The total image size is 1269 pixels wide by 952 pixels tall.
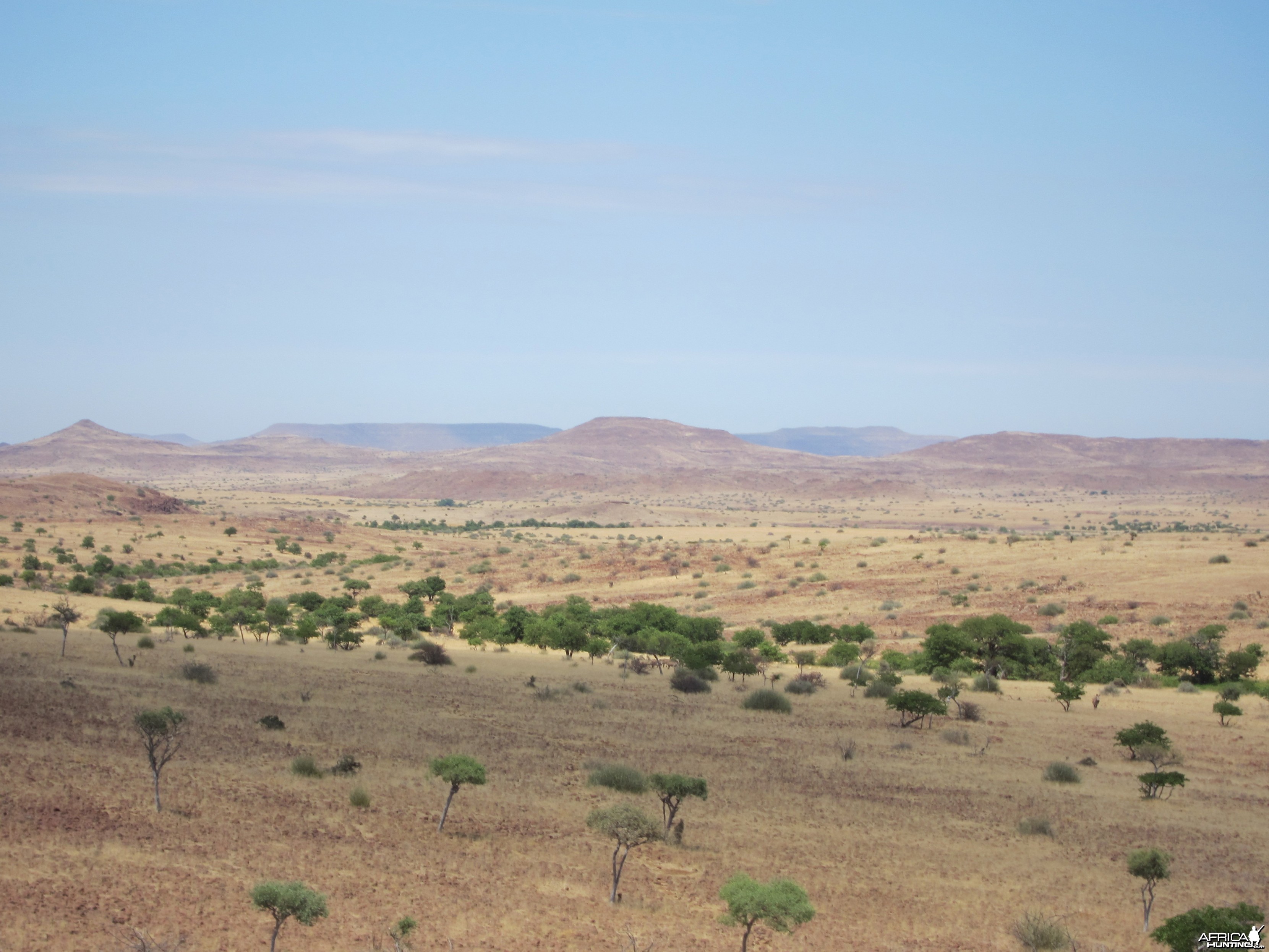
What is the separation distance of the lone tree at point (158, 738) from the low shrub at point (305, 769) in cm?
189

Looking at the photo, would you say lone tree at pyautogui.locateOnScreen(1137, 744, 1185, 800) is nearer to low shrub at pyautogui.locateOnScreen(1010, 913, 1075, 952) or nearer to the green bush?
low shrub at pyautogui.locateOnScreen(1010, 913, 1075, 952)

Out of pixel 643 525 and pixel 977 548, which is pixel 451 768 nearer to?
pixel 977 548

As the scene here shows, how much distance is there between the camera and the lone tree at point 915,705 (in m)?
25.4

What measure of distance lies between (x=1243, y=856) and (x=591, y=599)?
120 feet

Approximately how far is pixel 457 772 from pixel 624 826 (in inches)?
119

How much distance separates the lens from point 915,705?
25469 millimetres

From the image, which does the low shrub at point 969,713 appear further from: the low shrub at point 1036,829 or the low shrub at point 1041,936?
the low shrub at point 1041,936

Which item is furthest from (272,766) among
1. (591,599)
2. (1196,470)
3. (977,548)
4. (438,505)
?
(1196,470)

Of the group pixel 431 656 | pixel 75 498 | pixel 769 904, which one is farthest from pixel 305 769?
pixel 75 498

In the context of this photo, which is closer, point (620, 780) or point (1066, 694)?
point (620, 780)

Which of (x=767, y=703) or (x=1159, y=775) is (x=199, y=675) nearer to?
(x=767, y=703)

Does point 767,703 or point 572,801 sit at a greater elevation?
point 572,801

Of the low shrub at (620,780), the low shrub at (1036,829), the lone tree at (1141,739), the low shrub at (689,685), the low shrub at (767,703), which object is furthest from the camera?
the low shrub at (689,685)

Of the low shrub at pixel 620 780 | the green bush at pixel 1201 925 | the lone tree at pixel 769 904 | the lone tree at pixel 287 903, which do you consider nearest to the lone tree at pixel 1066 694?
the low shrub at pixel 620 780
